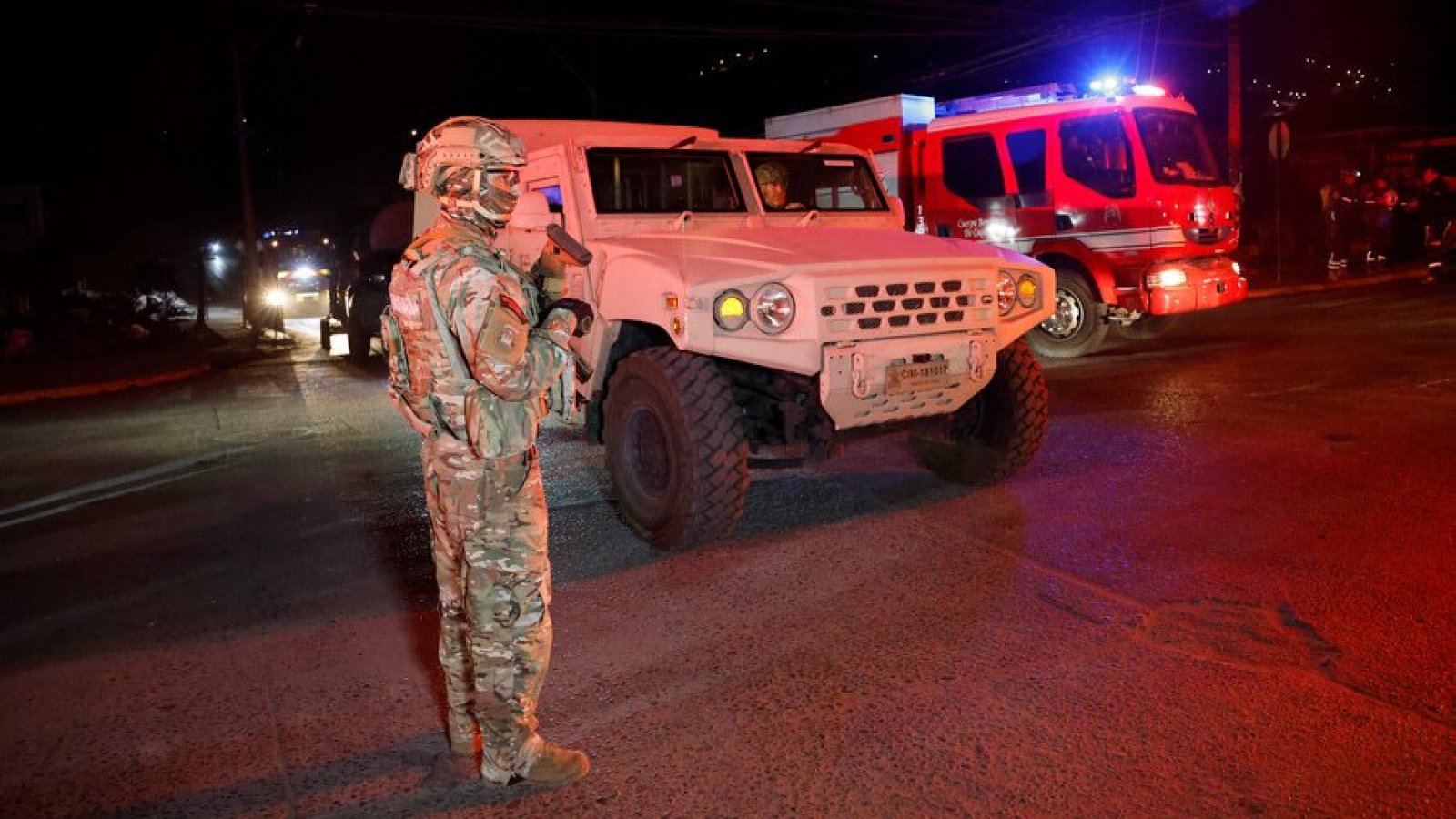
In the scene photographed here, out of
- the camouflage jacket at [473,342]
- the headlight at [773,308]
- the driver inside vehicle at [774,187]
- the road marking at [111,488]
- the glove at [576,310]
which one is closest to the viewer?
the camouflage jacket at [473,342]

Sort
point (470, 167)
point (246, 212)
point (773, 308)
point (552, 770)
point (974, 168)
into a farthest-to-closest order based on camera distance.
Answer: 1. point (246, 212)
2. point (974, 168)
3. point (773, 308)
4. point (552, 770)
5. point (470, 167)

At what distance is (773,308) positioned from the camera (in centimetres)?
549

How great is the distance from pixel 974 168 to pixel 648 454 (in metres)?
7.90

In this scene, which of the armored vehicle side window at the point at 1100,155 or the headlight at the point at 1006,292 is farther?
the armored vehicle side window at the point at 1100,155

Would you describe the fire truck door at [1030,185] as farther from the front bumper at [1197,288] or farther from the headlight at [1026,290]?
the headlight at [1026,290]

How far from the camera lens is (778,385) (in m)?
5.91

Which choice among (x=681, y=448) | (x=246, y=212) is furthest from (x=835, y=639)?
(x=246, y=212)

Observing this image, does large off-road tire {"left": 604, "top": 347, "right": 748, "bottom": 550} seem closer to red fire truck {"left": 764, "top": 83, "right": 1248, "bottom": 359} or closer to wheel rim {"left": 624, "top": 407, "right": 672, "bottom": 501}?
wheel rim {"left": 624, "top": 407, "right": 672, "bottom": 501}

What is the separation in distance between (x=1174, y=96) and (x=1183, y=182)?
1130 millimetres

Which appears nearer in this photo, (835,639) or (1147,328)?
(835,639)

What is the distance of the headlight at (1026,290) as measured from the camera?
Result: 6.29 meters

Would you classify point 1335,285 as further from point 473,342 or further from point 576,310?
point 473,342

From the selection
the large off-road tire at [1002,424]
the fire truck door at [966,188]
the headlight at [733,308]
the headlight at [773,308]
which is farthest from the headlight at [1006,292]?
the fire truck door at [966,188]

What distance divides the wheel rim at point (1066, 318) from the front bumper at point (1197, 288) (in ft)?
3.06
